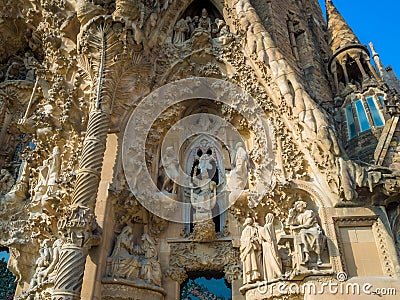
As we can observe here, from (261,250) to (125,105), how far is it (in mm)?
4081

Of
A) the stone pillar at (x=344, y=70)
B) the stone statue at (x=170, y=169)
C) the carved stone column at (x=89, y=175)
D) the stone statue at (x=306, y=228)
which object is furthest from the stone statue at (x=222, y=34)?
the stone statue at (x=306, y=228)

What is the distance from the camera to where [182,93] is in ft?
29.2

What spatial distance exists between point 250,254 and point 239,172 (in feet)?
6.28

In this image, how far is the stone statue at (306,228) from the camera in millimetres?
6097

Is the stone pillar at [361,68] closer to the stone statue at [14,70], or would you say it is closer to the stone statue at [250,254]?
the stone statue at [250,254]

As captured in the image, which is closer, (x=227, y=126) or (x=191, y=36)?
(x=227, y=126)

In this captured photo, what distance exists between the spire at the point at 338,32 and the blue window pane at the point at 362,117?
2822 mm

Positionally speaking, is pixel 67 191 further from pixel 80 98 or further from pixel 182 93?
pixel 182 93

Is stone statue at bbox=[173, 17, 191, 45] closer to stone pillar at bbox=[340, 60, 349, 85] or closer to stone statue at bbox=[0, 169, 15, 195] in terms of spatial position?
stone pillar at bbox=[340, 60, 349, 85]

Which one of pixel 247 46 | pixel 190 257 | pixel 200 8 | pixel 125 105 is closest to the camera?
pixel 190 257

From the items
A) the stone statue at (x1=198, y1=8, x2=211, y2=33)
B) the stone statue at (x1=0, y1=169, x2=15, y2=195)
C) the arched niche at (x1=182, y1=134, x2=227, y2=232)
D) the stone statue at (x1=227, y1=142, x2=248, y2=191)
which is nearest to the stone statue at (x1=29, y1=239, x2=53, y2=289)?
the arched niche at (x1=182, y1=134, x2=227, y2=232)

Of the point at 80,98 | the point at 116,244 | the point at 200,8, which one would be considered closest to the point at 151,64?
the point at 80,98

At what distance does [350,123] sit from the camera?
32.0ft

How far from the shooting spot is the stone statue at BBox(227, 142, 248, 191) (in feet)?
25.8
